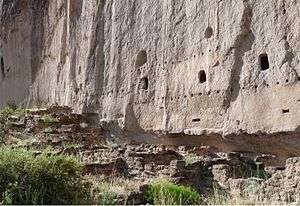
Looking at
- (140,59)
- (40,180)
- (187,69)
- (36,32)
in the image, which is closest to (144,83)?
(140,59)

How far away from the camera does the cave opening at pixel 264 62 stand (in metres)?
16.1

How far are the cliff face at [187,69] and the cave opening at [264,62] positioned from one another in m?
0.03

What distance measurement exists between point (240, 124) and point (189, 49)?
3615mm

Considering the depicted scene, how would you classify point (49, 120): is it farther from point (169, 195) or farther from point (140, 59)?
point (169, 195)

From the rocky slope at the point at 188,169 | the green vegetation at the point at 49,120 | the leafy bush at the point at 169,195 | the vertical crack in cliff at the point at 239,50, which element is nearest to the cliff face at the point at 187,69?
the vertical crack in cliff at the point at 239,50

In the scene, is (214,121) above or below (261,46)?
below

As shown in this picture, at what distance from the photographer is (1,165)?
1030 cm

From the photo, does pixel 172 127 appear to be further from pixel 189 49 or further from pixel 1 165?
pixel 1 165

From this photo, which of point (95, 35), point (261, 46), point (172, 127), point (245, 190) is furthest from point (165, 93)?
point (245, 190)

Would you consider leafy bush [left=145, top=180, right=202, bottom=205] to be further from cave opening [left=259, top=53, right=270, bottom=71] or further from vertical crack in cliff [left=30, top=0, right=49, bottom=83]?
vertical crack in cliff [left=30, top=0, right=49, bottom=83]

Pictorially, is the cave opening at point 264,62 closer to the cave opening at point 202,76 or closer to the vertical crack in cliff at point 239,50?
the vertical crack in cliff at point 239,50

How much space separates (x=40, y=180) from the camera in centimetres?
1026

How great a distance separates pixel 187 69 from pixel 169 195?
872 cm

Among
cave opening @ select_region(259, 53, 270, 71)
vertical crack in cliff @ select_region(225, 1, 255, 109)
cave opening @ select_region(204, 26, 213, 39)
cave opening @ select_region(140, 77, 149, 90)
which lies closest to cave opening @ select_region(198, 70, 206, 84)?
cave opening @ select_region(204, 26, 213, 39)
